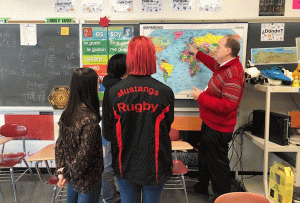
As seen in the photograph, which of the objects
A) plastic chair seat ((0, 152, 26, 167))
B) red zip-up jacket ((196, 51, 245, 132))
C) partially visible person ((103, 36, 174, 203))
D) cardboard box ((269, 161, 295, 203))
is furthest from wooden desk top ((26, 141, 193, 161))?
partially visible person ((103, 36, 174, 203))

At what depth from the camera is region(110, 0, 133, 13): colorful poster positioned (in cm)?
296

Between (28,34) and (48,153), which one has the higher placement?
(28,34)

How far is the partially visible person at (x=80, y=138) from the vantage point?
137cm

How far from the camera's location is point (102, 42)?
3.02m

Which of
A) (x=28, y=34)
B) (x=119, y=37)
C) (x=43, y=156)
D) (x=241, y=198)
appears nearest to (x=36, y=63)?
(x=28, y=34)

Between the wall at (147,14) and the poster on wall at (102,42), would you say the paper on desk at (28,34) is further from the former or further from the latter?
the poster on wall at (102,42)

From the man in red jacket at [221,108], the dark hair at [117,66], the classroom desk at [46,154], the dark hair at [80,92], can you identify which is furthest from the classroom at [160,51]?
the dark hair at [80,92]

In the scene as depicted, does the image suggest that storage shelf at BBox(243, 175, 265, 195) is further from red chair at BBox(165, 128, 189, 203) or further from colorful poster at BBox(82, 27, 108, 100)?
colorful poster at BBox(82, 27, 108, 100)

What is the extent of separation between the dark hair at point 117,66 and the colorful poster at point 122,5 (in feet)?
4.06

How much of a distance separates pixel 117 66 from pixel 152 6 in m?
1.34

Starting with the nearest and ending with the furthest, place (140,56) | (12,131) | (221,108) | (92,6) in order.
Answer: (140,56) < (221,108) < (12,131) < (92,6)

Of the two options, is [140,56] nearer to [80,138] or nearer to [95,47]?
[80,138]

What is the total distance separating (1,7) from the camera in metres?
3.04

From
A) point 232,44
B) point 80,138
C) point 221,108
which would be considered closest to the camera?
point 80,138
